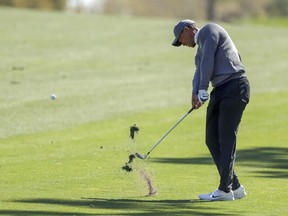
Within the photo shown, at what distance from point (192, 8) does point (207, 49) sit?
9123cm

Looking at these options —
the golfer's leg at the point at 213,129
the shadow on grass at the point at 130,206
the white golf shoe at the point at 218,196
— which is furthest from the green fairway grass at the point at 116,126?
the golfer's leg at the point at 213,129

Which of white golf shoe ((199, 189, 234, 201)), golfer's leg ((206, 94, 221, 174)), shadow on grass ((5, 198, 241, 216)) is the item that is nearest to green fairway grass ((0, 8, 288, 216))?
shadow on grass ((5, 198, 241, 216))

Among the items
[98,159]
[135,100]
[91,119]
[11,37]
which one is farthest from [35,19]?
[98,159]

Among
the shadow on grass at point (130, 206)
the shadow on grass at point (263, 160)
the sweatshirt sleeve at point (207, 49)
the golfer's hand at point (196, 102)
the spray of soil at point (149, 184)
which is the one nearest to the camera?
the shadow on grass at point (130, 206)

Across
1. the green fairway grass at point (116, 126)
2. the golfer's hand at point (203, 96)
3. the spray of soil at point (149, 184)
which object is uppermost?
the golfer's hand at point (203, 96)

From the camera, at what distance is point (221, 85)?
469 inches

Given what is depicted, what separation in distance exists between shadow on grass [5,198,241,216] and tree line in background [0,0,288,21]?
73251mm

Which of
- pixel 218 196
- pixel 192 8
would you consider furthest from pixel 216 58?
pixel 192 8

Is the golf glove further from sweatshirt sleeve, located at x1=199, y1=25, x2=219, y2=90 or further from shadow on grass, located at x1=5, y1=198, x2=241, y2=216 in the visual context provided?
shadow on grass, located at x1=5, y1=198, x2=241, y2=216

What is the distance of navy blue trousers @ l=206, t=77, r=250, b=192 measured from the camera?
1185 cm

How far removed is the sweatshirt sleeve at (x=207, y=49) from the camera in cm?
1168

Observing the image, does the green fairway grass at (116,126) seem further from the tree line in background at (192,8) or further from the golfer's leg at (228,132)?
the tree line in background at (192,8)

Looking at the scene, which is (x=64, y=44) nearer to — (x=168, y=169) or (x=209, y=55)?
(x=168, y=169)

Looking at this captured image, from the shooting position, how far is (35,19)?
43.2m
